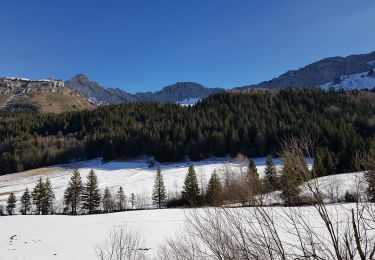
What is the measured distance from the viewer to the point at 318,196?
5805 millimetres

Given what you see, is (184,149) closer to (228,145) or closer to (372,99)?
(228,145)

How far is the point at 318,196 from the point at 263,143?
→ 425ft

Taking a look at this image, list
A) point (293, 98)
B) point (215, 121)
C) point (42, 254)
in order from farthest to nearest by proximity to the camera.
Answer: point (293, 98), point (215, 121), point (42, 254)

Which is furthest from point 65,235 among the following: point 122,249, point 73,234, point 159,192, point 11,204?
point 11,204

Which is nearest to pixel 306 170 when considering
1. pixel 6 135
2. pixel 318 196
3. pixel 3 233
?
pixel 318 196

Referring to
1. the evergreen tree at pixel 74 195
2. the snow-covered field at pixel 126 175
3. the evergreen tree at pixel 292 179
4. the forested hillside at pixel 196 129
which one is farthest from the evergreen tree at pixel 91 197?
the evergreen tree at pixel 292 179

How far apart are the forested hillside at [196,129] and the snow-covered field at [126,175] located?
8.47 m

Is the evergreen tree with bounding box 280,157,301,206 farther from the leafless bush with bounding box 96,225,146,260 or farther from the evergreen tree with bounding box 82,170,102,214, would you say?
the evergreen tree with bounding box 82,170,102,214

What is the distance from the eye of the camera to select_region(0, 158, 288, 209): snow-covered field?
92.9 metres

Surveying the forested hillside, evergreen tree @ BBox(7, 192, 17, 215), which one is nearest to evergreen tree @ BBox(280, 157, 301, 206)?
evergreen tree @ BBox(7, 192, 17, 215)

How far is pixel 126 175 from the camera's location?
112 m

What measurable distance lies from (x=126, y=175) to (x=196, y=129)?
43501 millimetres

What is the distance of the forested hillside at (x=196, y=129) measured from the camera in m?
134

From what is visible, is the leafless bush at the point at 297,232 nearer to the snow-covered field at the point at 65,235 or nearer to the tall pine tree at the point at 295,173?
the tall pine tree at the point at 295,173
